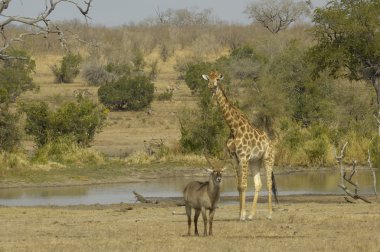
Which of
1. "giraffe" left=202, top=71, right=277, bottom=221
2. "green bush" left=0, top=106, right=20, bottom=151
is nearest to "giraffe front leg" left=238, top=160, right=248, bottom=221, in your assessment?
"giraffe" left=202, top=71, right=277, bottom=221

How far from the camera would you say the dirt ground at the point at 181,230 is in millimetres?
14852

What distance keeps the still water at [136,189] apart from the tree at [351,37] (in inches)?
139

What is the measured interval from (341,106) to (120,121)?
37.3 ft

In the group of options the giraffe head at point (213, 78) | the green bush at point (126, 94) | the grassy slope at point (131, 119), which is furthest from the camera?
the green bush at point (126, 94)

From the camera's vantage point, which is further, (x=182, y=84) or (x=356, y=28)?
(x=182, y=84)

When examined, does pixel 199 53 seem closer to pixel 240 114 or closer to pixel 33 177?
pixel 33 177

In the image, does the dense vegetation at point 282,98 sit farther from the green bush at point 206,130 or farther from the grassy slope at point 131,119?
the grassy slope at point 131,119

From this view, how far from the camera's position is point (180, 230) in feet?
56.0

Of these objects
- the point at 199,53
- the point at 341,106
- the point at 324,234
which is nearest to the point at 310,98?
the point at 341,106

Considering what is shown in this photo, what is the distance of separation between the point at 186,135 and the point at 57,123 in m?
4.49

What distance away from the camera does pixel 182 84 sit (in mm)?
60938

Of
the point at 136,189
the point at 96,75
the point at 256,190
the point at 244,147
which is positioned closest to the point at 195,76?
the point at 96,75

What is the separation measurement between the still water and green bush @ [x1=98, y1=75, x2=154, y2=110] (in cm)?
1697

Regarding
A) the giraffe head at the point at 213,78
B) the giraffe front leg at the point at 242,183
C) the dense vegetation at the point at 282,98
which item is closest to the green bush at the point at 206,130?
the dense vegetation at the point at 282,98
